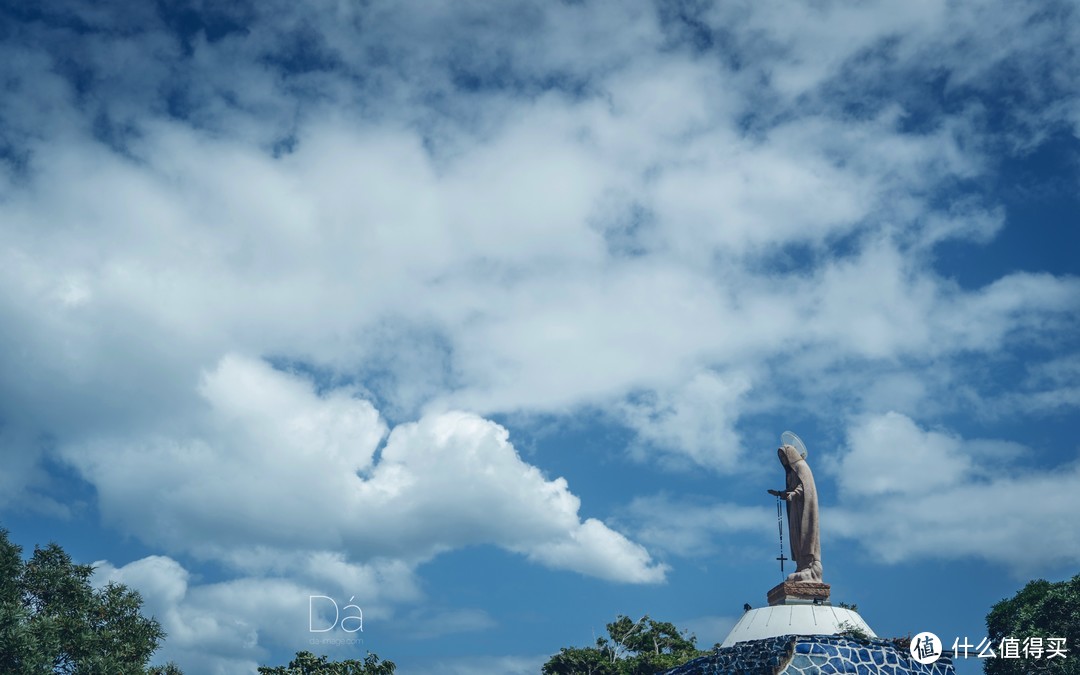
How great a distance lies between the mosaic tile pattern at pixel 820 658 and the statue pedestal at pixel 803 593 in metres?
2.80

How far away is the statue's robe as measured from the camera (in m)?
22.8

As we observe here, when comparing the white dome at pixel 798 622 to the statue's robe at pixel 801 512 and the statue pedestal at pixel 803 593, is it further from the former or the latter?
the statue's robe at pixel 801 512

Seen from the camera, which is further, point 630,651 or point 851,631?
point 630,651

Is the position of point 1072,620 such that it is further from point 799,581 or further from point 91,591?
point 91,591

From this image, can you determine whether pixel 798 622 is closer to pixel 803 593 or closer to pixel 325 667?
pixel 803 593

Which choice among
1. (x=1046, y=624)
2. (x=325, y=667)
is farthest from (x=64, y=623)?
(x=1046, y=624)

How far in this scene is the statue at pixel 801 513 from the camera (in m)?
22.6

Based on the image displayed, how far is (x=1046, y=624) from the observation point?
3109cm

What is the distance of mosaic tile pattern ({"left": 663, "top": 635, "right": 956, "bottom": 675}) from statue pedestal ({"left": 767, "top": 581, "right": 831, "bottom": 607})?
280cm

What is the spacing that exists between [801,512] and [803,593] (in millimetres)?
2134

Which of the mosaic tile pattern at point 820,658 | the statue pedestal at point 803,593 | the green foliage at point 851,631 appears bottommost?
the mosaic tile pattern at point 820,658

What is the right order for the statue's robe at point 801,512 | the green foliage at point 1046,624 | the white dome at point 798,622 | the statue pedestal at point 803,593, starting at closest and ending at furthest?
the white dome at point 798,622
the statue pedestal at point 803,593
the statue's robe at point 801,512
the green foliage at point 1046,624

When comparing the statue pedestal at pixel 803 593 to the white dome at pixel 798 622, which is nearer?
the white dome at pixel 798 622

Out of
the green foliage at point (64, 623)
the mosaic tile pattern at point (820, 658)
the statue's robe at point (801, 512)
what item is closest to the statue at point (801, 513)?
the statue's robe at point (801, 512)
